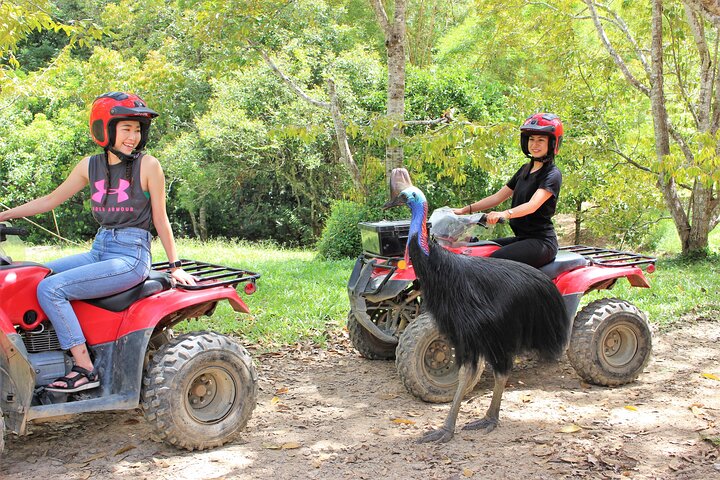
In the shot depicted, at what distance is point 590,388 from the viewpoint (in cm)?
536

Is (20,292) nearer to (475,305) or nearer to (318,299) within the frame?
(475,305)

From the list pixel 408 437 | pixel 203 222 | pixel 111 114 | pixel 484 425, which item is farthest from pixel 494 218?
pixel 203 222

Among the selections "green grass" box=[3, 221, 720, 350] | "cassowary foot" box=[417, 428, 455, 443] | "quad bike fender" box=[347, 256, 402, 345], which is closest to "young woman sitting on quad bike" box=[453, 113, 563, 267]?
"quad bike fender" box=[347, 256, 402, 345]

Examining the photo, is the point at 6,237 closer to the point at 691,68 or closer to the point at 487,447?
the point at 487,447

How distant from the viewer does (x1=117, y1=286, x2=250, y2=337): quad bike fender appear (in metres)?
3.98

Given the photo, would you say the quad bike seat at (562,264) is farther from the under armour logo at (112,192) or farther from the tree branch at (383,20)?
the tree branch at (383,20)

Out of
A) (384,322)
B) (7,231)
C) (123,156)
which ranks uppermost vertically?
(123,156)

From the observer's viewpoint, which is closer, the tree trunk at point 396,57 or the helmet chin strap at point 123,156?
the helmet chin strap at point 123,156

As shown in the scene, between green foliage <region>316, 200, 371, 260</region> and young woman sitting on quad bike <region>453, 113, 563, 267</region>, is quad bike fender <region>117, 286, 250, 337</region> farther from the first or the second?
green foliage <region>316, 200, 371, 260</region>

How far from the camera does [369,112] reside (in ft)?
43.5

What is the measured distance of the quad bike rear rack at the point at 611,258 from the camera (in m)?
5.53

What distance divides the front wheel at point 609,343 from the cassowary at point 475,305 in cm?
Result: 75

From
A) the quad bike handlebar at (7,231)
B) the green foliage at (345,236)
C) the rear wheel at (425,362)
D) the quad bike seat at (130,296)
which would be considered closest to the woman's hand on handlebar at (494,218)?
the rear wheel at (425,362)

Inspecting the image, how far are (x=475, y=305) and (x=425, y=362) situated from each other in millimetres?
853
